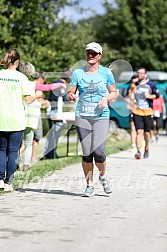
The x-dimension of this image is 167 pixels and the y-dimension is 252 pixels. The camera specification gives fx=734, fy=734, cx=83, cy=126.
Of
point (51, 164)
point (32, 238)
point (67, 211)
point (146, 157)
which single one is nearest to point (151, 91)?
point (146, 157)

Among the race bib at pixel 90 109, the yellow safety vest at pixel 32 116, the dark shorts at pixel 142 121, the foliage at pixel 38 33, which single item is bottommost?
the dark shorts at pixel 142 121

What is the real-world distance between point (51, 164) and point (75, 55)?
579 inches

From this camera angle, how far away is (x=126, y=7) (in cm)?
4266

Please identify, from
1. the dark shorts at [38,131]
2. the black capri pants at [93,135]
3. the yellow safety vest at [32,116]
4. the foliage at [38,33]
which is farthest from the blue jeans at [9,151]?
the foliage at [38,33]

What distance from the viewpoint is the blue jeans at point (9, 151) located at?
9484 millimetres

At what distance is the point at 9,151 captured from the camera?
955 cm

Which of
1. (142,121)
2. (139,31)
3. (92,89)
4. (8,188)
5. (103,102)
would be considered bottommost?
(8,188)

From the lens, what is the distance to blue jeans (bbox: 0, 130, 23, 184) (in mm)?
9484

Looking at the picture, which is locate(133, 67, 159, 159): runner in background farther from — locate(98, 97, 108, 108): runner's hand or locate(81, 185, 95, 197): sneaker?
locate(98, 97, 108, 108): runner's hand

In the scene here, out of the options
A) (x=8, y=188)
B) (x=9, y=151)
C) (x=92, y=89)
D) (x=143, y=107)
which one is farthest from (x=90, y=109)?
(x=143, y=107)

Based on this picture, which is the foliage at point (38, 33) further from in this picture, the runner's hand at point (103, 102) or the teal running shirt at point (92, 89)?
the runner's hand at point (103, 102)

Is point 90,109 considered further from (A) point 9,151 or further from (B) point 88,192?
(A) point 9,151

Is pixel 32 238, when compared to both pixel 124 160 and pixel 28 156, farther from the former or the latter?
pixel 124 160

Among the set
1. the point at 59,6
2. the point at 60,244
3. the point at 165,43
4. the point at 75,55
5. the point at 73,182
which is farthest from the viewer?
the point at 165,43
